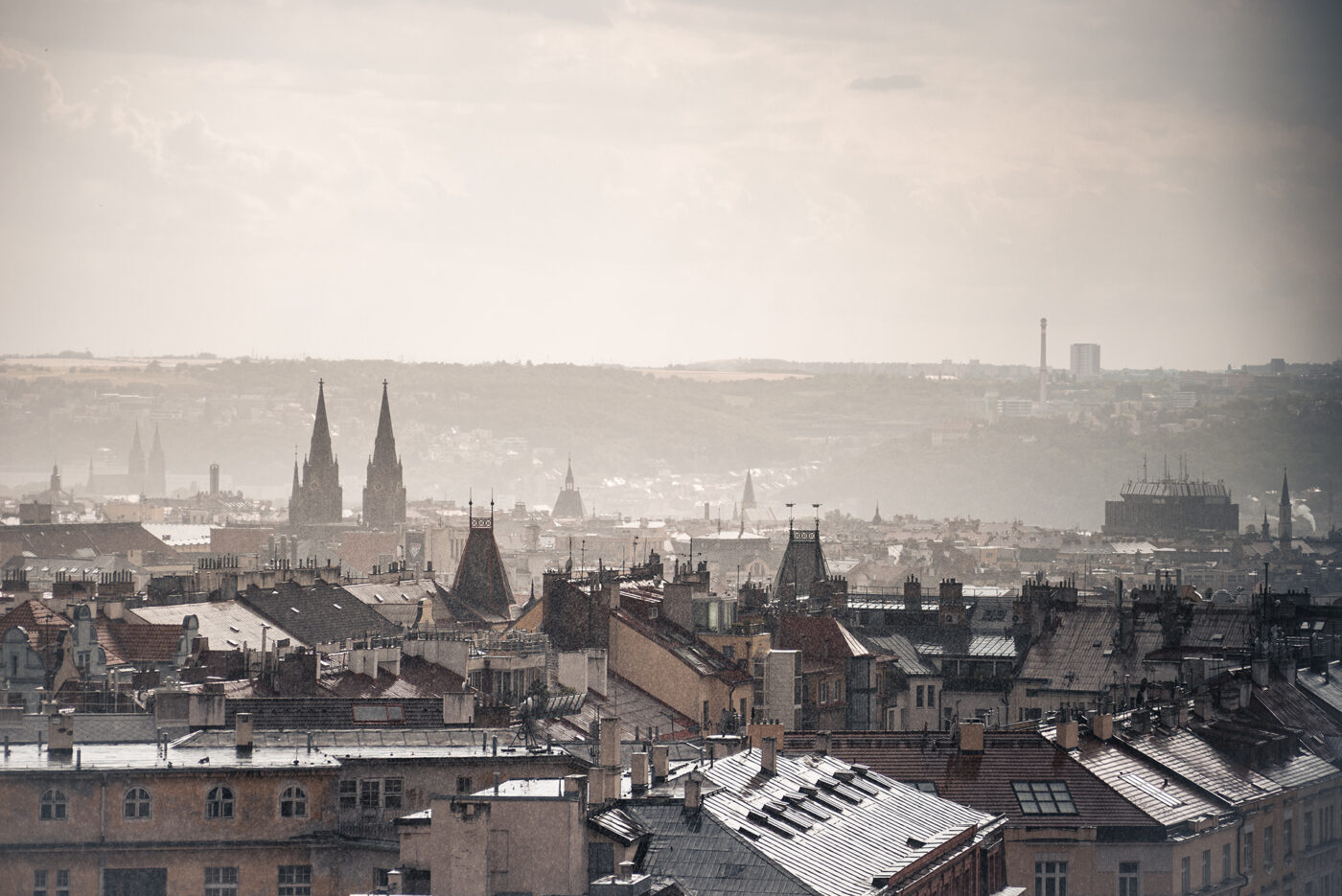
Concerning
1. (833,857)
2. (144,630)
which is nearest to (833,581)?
(144,630)

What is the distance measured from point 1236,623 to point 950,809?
3462 cm

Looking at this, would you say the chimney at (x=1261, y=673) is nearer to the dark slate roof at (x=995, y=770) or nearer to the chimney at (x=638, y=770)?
the dark slate roof at (x=995, y=770)

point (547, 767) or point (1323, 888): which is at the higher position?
point (547, 767)

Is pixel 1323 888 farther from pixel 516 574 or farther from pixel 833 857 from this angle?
pixel 516 574

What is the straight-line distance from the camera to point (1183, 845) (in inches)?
1676

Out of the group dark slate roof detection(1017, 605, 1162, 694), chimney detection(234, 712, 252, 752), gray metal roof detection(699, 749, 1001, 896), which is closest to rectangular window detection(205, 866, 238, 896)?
chimney detection(234, 712, 252, 752)

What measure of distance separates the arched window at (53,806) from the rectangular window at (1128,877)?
16.2 m

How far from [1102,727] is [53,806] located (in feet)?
60.1

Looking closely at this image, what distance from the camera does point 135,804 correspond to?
3956cm

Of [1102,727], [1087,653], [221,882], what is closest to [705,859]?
[221,882]

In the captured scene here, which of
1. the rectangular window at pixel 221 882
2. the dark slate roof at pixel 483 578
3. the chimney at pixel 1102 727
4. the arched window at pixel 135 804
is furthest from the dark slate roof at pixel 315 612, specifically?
the rectangular window at pixel 221 882

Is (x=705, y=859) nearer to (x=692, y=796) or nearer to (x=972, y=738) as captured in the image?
(x=692, y=796)

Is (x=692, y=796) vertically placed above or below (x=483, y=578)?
below

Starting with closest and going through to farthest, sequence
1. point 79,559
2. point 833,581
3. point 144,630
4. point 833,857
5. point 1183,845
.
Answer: point 833,857
point 1183,845
point 144,630
point 833,581
point 79,559
